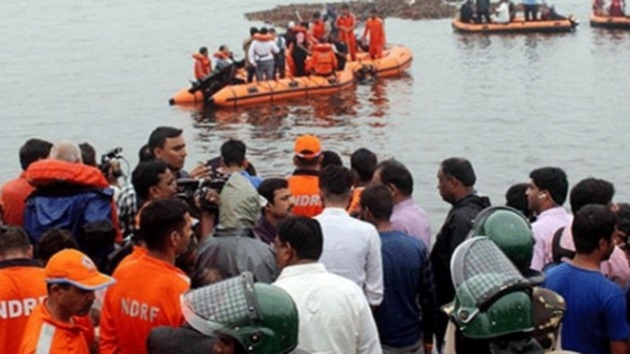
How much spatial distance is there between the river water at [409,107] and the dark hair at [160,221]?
1030 centimetres

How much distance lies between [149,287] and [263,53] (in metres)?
18.5

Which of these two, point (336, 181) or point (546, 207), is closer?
point (336, 181)

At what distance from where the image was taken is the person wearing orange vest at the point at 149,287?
4352mm

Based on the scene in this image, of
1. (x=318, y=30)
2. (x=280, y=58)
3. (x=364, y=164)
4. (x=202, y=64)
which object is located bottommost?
(x=280, y=58)

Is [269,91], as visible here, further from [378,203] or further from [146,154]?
[378,203]

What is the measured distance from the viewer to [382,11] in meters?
47.3

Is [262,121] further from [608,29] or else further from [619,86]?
[608,29]

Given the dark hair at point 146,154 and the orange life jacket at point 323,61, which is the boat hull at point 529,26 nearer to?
the orange life jacket at point 323,61

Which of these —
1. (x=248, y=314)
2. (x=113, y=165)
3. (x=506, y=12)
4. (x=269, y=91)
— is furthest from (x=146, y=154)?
(x=506, y=12)

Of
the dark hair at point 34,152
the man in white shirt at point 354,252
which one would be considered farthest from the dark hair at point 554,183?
the dark hair at point 34,152

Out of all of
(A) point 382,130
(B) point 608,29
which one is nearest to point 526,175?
(A) point 382,130

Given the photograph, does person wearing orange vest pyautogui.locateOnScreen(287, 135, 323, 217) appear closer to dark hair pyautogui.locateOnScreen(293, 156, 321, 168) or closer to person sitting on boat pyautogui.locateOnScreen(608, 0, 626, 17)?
dark hair pyautogui.locateOnScreen(293, 156, 321, 168)

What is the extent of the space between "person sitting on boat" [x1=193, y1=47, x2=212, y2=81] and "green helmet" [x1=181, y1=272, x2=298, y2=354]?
20.3m

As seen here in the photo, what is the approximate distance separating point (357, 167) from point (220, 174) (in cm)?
94
